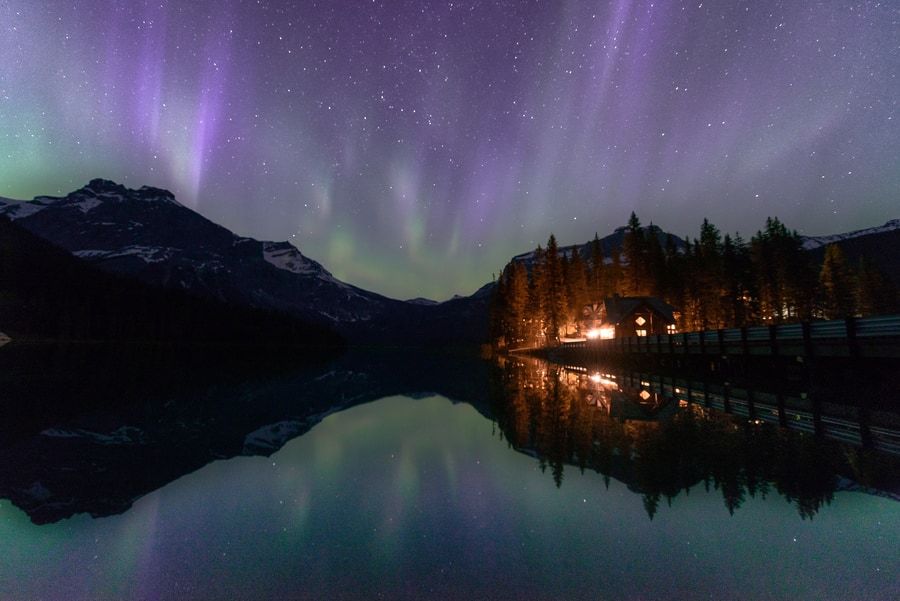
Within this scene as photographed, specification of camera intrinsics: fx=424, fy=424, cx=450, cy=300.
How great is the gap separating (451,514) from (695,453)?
5621 mm

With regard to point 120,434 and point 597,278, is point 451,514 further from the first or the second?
point 597,278

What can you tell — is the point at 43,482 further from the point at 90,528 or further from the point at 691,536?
the point at 691,536

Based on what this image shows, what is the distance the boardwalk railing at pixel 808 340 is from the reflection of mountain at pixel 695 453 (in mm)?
6047

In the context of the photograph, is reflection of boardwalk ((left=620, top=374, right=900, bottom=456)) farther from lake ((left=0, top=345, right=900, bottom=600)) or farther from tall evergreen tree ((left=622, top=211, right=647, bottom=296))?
tall evergreen tree ((left=622, top=211, right=647, bottom=296))

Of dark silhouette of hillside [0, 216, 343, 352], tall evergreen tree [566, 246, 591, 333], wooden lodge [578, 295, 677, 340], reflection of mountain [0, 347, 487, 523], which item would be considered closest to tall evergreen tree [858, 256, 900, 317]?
wooden lodge [578, 295, 677, 340]

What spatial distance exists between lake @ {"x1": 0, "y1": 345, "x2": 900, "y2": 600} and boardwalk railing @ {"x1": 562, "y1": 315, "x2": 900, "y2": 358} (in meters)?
6.64

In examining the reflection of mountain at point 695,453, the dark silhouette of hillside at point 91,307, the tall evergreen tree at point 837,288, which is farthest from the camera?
the dark silhouette of hillside at point 91,307

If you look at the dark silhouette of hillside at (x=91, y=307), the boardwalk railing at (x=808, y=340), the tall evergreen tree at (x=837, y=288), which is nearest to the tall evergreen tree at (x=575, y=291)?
the tall evergreen tree at (x=837, y=288)

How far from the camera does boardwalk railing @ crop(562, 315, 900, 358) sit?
46.4 ft

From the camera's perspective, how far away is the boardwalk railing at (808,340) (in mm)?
14148

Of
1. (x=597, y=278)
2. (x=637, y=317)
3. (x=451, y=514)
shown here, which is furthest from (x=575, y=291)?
(x=451, y=514)

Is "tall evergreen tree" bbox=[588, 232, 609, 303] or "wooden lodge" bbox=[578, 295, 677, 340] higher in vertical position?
"tall evergreen tree" bbox=[588, 232, 609, 303]

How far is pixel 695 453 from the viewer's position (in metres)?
8.84

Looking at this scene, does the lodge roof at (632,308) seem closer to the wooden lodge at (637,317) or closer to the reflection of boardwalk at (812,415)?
the wooden lodge at (637,317)
